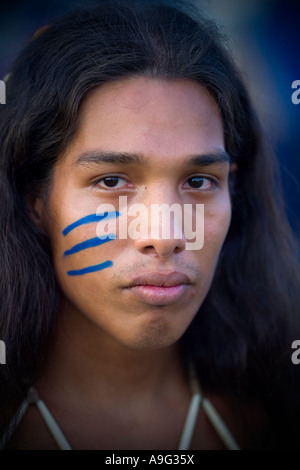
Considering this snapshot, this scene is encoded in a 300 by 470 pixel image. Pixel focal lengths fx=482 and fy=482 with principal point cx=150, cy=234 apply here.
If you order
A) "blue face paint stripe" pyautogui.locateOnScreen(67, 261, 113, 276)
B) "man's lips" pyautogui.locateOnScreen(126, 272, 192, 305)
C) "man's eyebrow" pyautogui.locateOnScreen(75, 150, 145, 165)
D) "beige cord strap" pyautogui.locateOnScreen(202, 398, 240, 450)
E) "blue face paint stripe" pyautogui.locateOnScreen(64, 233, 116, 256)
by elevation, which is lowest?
"beige cord strap" pyautogui.locateOnScreen(202, 398, 240, 450)

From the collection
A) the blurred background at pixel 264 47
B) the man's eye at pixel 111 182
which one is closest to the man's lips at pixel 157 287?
the man's eye at pixel 111 182

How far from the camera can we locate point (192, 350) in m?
2.03

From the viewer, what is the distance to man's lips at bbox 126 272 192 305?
1.51 metres

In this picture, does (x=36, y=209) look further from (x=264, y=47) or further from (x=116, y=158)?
(x=264, y=47)

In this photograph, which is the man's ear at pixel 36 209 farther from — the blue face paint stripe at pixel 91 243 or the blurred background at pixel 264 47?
the blurred background at pixel 264 47

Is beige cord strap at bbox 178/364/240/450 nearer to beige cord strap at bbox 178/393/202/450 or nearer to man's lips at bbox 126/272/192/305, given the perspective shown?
beige cord strap at bbox 178/393/202/450

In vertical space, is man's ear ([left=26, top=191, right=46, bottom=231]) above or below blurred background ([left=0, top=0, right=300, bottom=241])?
below

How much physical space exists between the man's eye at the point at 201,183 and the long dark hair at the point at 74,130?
0.21 meters

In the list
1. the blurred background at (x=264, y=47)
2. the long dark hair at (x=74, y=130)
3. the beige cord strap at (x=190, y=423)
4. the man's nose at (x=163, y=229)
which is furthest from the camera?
the blurred background at (x=264, y=47)

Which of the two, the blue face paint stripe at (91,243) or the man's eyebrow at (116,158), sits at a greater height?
the man's eyebrow at (116,158)

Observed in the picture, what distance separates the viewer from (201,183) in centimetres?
167

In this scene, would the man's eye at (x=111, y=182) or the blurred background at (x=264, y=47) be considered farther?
the blurred background at (x=264, y=47)

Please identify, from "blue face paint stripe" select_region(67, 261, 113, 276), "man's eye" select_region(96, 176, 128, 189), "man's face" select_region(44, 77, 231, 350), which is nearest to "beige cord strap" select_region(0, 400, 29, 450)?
"man's face" select_region(44, 77, 231, 350)

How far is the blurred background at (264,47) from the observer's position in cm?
205
